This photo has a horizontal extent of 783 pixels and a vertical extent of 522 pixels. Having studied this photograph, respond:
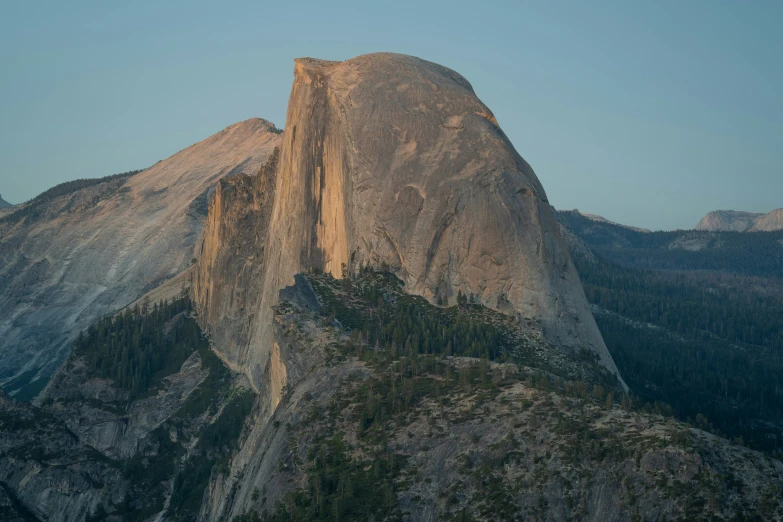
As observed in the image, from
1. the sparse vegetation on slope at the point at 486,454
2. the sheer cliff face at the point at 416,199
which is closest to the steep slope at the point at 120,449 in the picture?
the sheer cliff face at the point at 416,199

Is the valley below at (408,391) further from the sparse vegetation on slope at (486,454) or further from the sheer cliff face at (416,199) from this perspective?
the sheer cliff face at (416,199)

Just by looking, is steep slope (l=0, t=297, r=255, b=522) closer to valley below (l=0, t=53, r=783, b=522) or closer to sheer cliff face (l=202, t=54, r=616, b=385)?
valley below (l=0, t=53, r=783, b=522)

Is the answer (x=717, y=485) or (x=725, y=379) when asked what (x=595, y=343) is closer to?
(x=725, y=379)

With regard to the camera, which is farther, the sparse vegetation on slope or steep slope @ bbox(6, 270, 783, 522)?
steep slope @ bbox(6, 270, 783, 522)

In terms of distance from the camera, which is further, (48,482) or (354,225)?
(48,482)

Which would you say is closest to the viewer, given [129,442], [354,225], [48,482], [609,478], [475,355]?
[609,478]

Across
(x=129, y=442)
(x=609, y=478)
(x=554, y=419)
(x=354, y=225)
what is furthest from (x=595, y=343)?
(x=129, y=442)

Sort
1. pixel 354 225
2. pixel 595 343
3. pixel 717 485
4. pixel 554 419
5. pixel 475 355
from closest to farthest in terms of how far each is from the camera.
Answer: pixel 717 485 < pixel 554 419 < pixel 475 355 < pixel 595 343 < pixel 354 225

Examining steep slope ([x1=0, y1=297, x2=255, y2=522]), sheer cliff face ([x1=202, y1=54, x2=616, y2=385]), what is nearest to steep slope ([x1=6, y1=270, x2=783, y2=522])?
steep slope ([x1=0, y1=297, x2=255, y2=522])
